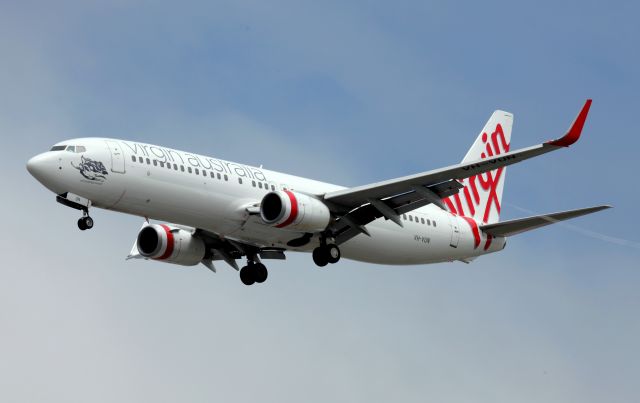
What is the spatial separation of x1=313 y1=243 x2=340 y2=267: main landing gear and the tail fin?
361 inches

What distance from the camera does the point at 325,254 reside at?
4847 centimetres

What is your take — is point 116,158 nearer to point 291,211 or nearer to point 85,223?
point 85,223

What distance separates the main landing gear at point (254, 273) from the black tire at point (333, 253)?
15.4ft

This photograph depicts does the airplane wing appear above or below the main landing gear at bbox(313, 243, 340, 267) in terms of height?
above

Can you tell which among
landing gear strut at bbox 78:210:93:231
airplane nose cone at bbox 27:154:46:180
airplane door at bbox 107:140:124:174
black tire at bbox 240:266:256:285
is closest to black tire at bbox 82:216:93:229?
landing gear strut at bbox 78:210:93:231

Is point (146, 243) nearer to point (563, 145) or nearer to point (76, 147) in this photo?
point (76, 147)

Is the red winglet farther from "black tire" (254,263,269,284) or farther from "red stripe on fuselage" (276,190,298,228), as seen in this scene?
"black tire" (254,263,269,284)

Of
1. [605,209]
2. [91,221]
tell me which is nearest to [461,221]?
[605,209]

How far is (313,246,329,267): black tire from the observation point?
48500 millimetres

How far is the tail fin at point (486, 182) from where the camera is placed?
57031 millimetres

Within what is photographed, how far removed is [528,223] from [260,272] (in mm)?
11439

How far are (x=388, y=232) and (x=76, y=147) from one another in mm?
13747

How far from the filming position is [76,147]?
44.4 m

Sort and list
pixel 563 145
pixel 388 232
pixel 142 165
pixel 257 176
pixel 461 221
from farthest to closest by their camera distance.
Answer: pixel 461 221, pixel 388 232, pixel 257 176, pixel 142 165, pixel 563 145
